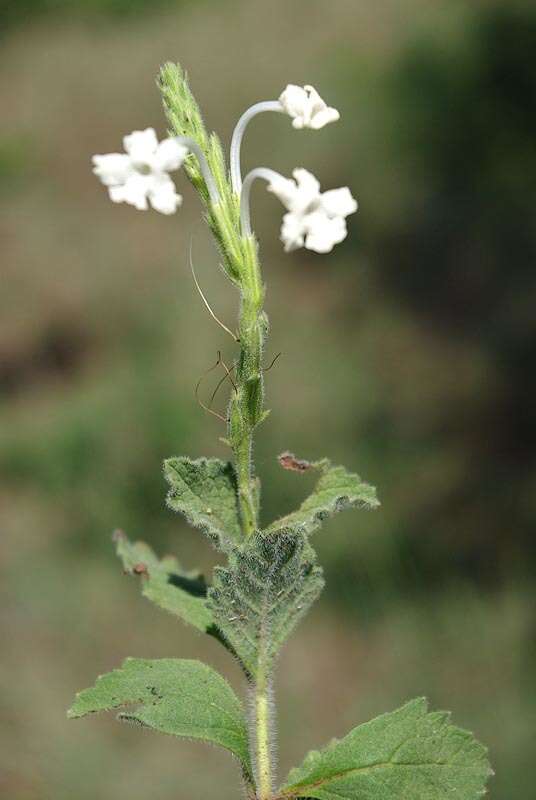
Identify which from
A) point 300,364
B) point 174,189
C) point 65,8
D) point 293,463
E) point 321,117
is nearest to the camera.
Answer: point 174,189

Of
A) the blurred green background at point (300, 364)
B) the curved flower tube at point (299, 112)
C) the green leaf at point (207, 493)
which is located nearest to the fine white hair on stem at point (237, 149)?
the curved flower tube at point (299, 112)

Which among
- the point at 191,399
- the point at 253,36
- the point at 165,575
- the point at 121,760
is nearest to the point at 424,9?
the point at 253,36

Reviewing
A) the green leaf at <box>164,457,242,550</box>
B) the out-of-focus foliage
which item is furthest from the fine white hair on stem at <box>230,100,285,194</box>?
the out-of-focus foliage

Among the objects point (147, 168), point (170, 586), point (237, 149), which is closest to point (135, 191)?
point (147, 168)

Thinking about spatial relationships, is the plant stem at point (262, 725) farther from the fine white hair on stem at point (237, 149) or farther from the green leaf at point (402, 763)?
the fine white hair on stem at point (237, 149)

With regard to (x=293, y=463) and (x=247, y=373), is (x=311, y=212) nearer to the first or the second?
(x=247, y=373)

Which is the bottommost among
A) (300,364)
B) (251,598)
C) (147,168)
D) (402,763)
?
(402,763)

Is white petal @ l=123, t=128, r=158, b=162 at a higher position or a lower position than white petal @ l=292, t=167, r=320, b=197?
higher

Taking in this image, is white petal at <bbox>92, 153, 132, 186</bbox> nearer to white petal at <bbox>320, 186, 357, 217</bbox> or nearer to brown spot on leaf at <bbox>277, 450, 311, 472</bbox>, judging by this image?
white petal at <bbox>320, 186, 357, 217</bbox>
